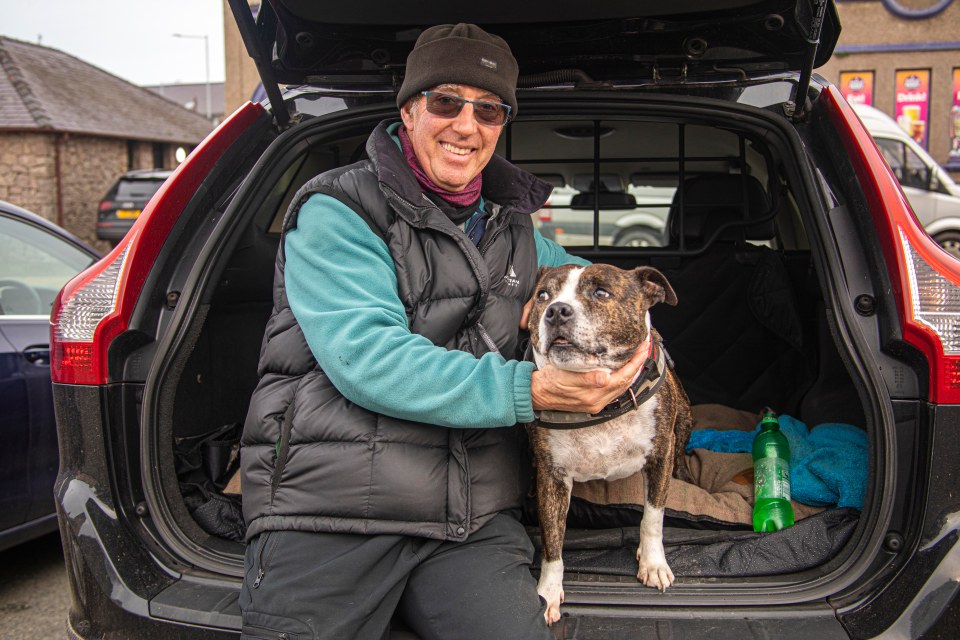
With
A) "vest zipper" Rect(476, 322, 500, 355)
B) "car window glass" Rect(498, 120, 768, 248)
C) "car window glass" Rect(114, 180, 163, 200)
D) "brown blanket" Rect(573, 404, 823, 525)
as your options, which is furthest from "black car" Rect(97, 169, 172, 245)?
"vest zipper" Rect(476, 322, 500, 355)

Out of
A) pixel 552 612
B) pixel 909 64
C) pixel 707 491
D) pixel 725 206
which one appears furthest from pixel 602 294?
pixel 909 64

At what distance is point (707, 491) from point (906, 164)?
439 inches

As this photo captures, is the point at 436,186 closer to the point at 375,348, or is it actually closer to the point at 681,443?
the point at 375,348

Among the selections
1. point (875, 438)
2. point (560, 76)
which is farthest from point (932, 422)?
point (560, 76)

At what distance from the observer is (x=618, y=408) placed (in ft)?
7.43

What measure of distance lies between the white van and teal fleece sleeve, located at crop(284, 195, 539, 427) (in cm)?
1198

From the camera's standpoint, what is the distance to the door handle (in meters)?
3.20

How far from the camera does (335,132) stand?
8.68 ft

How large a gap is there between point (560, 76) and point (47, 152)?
69.6 feet

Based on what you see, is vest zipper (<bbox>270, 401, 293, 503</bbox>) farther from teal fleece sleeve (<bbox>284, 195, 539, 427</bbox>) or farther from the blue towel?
the blue towel

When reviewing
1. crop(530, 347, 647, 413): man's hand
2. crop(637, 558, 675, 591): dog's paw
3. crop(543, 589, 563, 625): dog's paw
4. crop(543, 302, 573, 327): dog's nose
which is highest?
crop(543, 302, 573, 327): dog's nose

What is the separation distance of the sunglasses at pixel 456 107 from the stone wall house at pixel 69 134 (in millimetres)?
18485

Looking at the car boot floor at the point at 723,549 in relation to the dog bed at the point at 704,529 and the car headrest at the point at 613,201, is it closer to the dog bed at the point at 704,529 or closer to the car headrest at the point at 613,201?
the dog bed at the point at 704,529

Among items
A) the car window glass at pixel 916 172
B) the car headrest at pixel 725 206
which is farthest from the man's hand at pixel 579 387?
the car window glass at pixel 916 172
